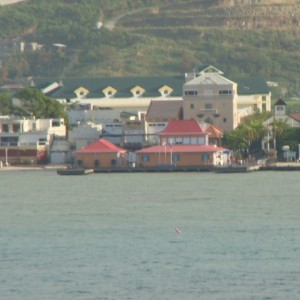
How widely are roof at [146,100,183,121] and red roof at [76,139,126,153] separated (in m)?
6.54

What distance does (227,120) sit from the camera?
88250mm

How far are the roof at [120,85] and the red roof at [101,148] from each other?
69.8 ft

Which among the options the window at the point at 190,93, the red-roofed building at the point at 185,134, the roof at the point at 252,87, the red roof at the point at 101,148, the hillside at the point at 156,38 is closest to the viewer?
the red roof at the point at 101,148

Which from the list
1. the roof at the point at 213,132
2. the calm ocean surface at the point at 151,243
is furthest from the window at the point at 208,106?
the calm ocean surface at the point at 151,243

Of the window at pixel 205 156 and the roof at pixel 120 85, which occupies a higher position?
the roof at pixel 120 85

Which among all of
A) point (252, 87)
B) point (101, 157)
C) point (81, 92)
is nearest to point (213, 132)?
point (101, 157)

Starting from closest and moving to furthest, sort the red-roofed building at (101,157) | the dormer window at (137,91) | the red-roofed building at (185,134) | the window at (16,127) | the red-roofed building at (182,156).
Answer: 1. the red-roofed building at (182,156)
2. the red-roofed building at (101,157)
3. the red-roofed building at (185,134)
4. the window at (16,127)
5. the dormer window at (137,91)

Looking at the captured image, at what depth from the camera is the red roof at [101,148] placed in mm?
79000

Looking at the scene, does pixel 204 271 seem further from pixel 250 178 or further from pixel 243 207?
pixel 250 178

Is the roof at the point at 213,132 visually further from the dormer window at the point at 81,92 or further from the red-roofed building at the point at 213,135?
the dormer window at the point at 81,92

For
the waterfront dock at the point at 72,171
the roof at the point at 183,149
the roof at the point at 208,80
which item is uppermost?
the roof at the point at 208,80

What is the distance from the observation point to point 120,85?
103 m

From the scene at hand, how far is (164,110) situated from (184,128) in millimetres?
8757

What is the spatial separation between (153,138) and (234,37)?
52074 millimetres
